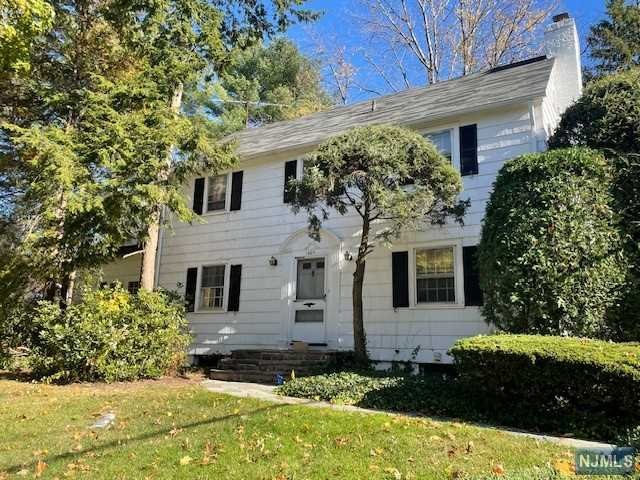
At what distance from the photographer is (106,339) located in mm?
9266

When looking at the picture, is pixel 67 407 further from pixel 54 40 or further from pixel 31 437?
pixel 54 40

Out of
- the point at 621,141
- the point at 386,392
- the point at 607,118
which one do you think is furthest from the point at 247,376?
the point at 607,118

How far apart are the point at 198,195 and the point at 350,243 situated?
17.8ft

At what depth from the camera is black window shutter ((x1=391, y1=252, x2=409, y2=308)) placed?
34.4 ft

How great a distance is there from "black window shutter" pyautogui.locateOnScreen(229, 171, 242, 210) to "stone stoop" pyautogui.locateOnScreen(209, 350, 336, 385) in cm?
436

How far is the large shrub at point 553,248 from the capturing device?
7.31 metres

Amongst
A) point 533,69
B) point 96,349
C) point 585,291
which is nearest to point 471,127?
point 533,69

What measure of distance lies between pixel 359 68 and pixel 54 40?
1689 centimetres

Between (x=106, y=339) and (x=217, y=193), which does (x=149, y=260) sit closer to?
(x=106, y=339)

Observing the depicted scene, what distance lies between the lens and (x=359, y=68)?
26.2m

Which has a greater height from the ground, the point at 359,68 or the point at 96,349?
the point at 359,68

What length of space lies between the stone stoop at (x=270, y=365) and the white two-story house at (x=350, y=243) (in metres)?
1.06

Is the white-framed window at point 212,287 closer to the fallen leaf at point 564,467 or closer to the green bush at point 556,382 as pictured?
the green bush at point 556,382
